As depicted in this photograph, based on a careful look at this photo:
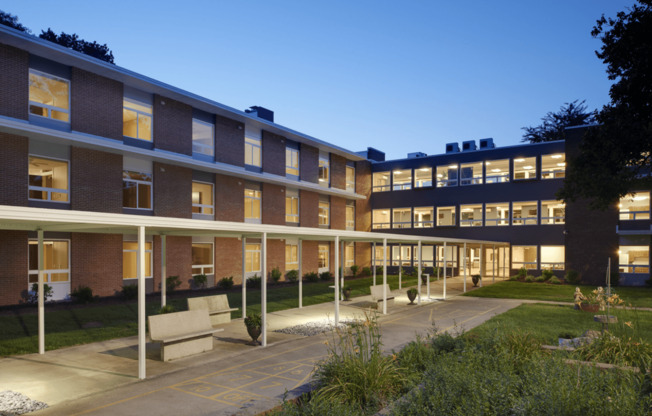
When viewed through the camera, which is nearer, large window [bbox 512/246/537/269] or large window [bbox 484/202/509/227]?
large window [bbox 512/246/537/269]

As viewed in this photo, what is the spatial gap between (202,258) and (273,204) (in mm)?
7183

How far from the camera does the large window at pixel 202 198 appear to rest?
27125 mm

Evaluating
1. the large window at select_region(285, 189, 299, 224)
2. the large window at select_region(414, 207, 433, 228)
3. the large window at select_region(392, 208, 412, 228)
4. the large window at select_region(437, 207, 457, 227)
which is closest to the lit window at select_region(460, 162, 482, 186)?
the large window at select_region(437, 207, 457, 227)

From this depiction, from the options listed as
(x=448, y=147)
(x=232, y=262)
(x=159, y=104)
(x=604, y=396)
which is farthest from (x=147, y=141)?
(x=448, y=147)

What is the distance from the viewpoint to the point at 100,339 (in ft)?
42.4

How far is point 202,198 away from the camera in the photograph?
90.6ft

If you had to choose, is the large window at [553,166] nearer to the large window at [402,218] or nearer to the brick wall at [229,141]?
the large window at [402,218]

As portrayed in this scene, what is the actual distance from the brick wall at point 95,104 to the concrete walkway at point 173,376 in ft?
41.5

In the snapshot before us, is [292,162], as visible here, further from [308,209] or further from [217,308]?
[217,308]

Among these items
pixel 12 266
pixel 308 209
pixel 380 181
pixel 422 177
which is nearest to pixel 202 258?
pixel 12 266

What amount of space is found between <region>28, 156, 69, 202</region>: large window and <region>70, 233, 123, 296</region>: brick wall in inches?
79.0

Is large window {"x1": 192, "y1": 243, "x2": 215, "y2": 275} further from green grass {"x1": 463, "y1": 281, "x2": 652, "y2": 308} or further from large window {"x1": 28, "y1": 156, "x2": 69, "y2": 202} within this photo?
green grass {"x1": 463, "y1": 281, "x2": 652, "y2": 308}

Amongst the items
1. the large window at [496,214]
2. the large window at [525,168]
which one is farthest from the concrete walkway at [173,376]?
the large window at [525,168]

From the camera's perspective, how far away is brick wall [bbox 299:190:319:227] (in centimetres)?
3512
